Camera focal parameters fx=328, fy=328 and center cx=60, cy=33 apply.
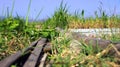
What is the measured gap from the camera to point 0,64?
262 cm

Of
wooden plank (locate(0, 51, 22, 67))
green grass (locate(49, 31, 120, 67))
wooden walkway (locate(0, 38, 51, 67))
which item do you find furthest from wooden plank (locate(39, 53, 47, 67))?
wooden plank (locate(0, 51, 22, 67))

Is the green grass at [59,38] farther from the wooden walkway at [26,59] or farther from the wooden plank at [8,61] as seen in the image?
the wooden plank at [8,61]

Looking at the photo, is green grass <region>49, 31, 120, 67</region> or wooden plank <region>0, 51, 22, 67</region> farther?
green grass <region>49, 31, 120, 67</region>

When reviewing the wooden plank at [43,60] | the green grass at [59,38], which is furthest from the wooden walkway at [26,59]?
the green grass at [59,38]

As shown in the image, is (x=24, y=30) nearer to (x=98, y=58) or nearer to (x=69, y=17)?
(x=98, y=58)

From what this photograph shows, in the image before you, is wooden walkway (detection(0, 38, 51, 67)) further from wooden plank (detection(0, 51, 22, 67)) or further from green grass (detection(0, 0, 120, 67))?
green grass (detection(0, 0, 120, 67))

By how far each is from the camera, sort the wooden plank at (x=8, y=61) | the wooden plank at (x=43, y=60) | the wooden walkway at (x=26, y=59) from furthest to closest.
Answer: the wooden plank at (x=43, y=60)
the wooden walkway at (x=26, y=59)
the wooden plank at (x=8, y=61)

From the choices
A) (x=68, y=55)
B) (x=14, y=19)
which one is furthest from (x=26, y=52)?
(x=14, y=19)

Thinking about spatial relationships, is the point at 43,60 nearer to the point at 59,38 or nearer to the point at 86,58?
the point at 86,58

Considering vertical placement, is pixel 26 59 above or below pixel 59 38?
below

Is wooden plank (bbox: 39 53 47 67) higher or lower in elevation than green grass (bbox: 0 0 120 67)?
lower

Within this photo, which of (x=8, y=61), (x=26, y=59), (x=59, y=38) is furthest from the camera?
(x=59, y=38)

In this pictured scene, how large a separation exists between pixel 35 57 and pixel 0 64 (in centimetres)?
60

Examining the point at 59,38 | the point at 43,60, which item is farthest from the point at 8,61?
the point at 59,38
